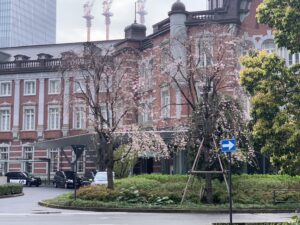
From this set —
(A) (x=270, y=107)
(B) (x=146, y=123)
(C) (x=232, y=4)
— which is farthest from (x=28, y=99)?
(A) (x=270, y=107)

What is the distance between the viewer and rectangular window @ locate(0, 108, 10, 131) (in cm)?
6138

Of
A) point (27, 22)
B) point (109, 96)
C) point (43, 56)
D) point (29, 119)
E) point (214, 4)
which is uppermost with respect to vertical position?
point (27, 22)

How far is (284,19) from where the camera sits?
14.1 meters

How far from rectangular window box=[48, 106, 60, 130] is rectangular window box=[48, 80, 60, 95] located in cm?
173

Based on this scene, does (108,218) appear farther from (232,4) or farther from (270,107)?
(232,4)

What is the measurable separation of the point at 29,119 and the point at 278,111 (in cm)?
4840

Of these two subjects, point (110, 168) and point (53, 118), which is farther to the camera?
point (53, 118)

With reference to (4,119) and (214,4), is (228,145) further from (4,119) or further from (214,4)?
(4,119)

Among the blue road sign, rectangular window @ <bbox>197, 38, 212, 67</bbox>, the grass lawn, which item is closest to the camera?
the blue road sign

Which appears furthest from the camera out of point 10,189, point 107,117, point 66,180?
point 66,180

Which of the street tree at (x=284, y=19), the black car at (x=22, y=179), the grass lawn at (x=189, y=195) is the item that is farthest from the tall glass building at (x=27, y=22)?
the street tree at (x=284, y=19)

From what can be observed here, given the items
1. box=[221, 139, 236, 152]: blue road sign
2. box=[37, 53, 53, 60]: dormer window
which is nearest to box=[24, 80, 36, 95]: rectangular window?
box=[37, 53, 53, 60]: dormer window

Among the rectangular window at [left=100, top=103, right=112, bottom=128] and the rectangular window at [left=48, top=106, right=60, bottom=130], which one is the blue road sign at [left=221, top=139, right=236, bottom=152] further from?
the rectangular window at [left=48, top=106, right=60, bottom=130]

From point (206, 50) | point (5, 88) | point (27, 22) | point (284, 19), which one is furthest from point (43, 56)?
point (27, 22)
